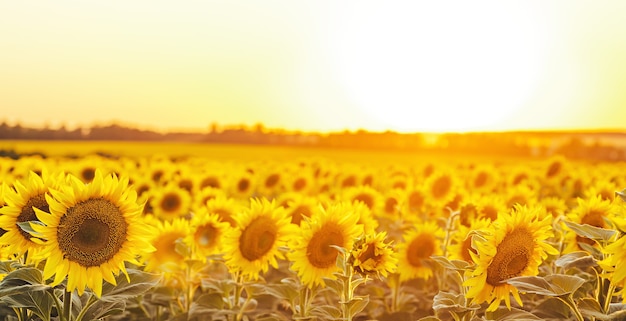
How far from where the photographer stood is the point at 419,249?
7105 millimetres

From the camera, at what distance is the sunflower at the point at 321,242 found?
5.42 meters

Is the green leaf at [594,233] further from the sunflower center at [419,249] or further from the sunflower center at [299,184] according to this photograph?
the sunflower center at [299,184]

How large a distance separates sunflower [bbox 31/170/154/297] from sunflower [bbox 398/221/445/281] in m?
3.51

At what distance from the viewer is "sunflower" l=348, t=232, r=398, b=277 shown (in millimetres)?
4609

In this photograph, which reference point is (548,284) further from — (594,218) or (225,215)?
(225,215)

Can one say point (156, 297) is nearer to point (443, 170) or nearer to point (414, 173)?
point (443, 170)

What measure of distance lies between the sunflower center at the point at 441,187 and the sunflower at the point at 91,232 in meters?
7.14

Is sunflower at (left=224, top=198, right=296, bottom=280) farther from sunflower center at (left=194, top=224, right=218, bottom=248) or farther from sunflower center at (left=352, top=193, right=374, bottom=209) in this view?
sunflower center at (left=352, top=193, right=374, bottom=209)

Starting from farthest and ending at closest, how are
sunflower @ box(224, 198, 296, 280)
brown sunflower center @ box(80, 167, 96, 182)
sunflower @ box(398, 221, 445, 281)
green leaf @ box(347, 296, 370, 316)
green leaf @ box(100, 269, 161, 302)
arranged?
1. brown sunflower center @ box(80, 167, 96, 182)
2. sunflower @ box(398, 221, 445, 281)
3. sunflower @ box(224, 198, 296, 280)
4. green leaf @ box(347, 296, 370, 316)
5. green leaf @ box(100, 269, 161, 302)

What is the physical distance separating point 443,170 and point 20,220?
827cm

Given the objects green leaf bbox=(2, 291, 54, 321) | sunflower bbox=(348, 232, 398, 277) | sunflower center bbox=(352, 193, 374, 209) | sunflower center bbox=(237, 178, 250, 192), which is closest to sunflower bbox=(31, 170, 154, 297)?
green leaf bbox=(2, 291, 54, 321)

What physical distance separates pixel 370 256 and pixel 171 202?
6449 mm

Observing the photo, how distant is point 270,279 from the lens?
26.9 ft

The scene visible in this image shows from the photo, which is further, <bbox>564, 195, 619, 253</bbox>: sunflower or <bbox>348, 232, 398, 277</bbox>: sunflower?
<bbox>564, 195, 619, 253</bbox>: sunflower
